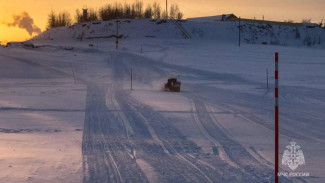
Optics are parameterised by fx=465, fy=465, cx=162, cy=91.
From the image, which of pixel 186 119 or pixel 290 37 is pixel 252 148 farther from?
pixel 290 37

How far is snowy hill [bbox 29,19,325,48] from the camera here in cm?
9388

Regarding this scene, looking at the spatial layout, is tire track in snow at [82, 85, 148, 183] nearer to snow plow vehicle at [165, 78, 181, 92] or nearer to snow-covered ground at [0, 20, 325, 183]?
snow-covered ground at [0, 20, 325, 183]

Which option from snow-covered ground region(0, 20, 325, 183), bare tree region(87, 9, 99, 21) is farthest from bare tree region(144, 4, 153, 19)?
snow-covered ground region(0, 20, 325, 183)

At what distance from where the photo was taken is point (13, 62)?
4366 centimetres

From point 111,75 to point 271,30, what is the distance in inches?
2986

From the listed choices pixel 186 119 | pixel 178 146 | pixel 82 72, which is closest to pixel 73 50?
pixel 82 72
